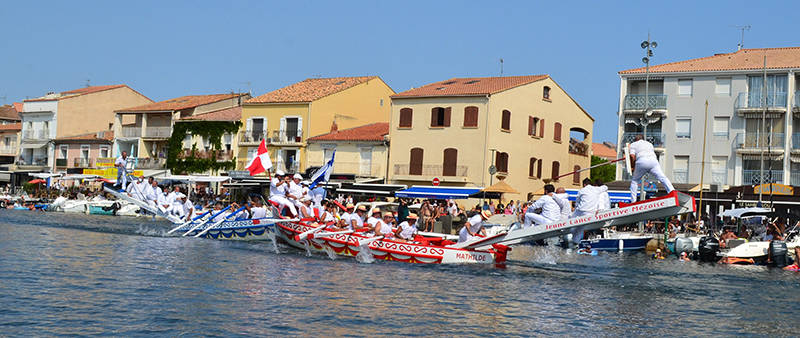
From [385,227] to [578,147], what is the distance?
43056mm

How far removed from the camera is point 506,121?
55.3 m

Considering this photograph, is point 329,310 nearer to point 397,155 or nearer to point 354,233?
point 354,233

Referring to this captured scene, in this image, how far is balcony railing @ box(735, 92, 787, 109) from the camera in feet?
164

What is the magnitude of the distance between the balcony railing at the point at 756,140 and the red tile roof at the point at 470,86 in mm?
13369

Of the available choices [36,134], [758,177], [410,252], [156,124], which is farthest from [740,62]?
[36,134]

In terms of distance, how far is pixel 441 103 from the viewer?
5550cm

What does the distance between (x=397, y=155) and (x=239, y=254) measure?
104 feet

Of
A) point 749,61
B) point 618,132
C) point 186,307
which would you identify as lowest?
point 186,307

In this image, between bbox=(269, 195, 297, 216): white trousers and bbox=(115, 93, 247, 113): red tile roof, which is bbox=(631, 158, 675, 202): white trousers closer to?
bbox=(269, 195, 297, 216): white trousers

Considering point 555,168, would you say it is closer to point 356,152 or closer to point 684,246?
point 356,152

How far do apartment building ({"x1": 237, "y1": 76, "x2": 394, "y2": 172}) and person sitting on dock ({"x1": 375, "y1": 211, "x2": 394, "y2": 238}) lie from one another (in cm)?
3660

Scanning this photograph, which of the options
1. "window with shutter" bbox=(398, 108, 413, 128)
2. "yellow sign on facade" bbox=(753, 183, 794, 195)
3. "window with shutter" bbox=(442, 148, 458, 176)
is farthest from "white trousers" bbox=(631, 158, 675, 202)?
"window with shutter" bbox=(398, 108, 413, 128)

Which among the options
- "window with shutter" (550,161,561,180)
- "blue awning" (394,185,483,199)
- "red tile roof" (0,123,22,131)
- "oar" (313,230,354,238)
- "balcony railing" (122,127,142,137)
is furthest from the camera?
"red tile roof" (0,123,22,131)

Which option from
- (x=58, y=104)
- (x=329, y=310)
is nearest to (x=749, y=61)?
(x=329, y=310)
